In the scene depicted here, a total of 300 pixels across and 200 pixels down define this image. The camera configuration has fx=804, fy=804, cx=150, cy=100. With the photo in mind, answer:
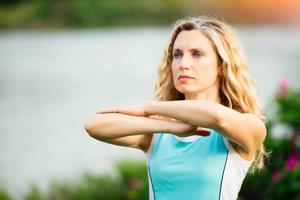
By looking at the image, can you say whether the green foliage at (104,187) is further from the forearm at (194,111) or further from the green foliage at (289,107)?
the forearm at (194,111)

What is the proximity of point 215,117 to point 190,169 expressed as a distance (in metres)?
0.25

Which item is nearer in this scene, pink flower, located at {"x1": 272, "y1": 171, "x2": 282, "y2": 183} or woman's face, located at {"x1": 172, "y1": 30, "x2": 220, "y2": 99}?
woman's face, located at {"x1": 172, "y1": 30, "x2": 220, "y2": 99}

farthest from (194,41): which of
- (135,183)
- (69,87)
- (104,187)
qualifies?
(69,87)

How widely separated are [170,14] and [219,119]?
39.3 meters

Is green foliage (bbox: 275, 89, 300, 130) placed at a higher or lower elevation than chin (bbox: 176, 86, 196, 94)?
lower

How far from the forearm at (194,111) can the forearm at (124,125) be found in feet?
0.11

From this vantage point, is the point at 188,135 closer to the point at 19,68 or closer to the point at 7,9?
the point at 19,68

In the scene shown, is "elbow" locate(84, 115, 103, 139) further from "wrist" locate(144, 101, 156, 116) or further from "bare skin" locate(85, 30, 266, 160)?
"wrist" locate(144, 101, 156, 116)

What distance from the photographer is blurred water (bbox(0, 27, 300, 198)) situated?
8.67 m

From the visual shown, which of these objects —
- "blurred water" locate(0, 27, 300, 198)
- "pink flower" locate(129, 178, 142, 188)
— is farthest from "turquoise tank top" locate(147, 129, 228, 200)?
"blurred water" locate(0, 27, 300, 198)

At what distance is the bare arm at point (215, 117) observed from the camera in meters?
2.79

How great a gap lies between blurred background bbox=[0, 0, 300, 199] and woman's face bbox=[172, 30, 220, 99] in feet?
1.98

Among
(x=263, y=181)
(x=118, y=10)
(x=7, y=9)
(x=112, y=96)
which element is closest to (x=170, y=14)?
(x=118, y=10)

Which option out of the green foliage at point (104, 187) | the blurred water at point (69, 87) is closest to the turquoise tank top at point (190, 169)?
the green foliage at point (104, 187)
